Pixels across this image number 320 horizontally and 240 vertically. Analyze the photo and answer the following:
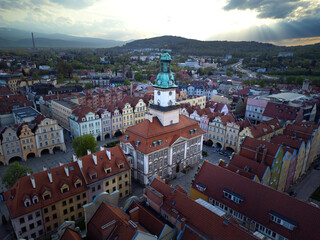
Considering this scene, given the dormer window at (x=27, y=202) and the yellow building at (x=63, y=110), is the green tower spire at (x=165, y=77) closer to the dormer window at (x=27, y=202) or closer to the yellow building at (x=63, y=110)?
the dormer window at (x=27, y=202)

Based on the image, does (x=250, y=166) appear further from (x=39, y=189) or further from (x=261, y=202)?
(x=39, y=189)

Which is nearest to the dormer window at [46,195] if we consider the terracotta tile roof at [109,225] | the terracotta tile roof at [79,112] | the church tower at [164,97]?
the terracotta tile roof at [109,225]

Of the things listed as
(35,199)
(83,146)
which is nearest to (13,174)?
(35,199)

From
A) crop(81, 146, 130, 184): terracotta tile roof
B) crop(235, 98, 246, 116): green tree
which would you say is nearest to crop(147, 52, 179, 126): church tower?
crop(81, 146, 130, 184): terracotta tile roof

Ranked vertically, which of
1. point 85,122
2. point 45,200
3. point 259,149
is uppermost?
point 259,149

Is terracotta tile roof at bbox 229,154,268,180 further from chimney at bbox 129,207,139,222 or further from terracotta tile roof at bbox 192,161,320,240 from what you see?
chimney at bbox 129,207,139,222

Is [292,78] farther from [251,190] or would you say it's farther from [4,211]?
[4,211]

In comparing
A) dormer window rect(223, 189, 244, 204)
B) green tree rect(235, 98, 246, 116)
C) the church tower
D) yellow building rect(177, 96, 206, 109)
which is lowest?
green tree rect(235, 98, 246, 116)
